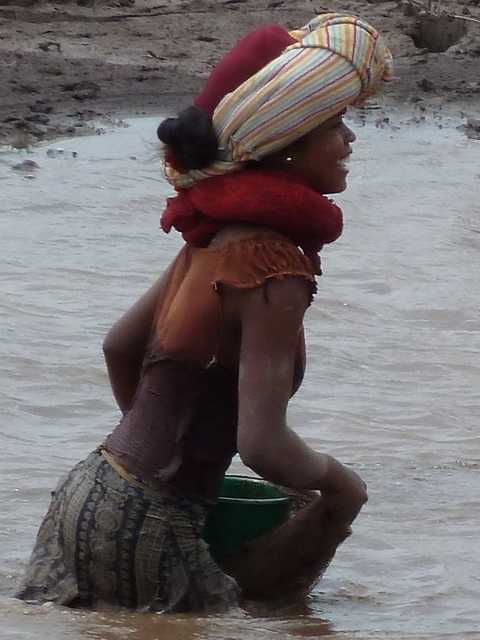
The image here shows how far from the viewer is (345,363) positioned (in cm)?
616

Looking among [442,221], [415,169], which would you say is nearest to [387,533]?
[442,221]

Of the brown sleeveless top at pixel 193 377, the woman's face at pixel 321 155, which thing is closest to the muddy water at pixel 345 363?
the brown sleeveless top at pixel 193 377

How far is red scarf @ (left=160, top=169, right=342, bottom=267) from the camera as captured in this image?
3.15 m

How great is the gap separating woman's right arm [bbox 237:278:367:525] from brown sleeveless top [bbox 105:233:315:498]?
5 cm

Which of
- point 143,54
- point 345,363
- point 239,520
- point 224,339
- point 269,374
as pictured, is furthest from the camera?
point 143,54

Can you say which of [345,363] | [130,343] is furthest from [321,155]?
[345,363]

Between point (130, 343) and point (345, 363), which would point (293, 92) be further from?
point (345, 363)

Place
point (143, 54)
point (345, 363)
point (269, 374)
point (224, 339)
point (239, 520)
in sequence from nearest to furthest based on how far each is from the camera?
point (269, 374)
point (224, 339)
point (239, 520)
point (345, 363)
point (143, 54)

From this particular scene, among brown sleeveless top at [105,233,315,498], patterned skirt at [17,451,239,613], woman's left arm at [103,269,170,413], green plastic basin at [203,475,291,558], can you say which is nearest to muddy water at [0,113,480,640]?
patterned skirt at [17,451,239,613]

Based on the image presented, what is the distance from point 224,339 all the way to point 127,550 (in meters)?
0.46

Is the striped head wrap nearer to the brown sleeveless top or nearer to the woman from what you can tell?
the woman

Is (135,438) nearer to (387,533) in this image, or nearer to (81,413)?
(387,533)

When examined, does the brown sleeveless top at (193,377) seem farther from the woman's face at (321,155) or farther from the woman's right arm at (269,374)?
the woman's face at (321,155)

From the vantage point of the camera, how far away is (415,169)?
9.70 metres
